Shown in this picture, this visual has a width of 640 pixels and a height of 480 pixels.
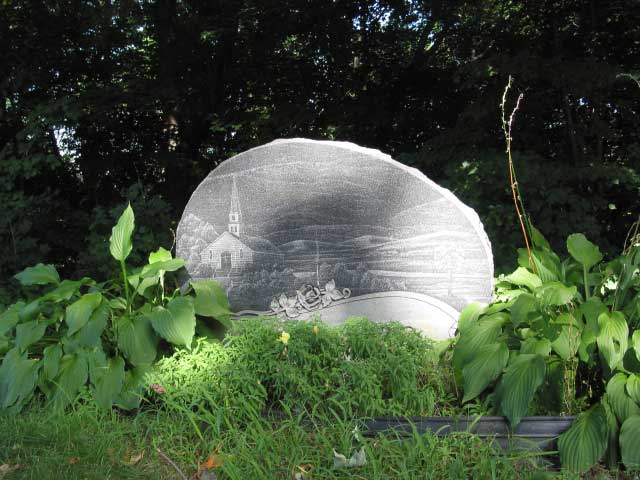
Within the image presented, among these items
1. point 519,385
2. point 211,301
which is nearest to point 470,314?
point 519,385

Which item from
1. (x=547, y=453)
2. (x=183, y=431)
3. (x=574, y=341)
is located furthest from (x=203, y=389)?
(x=574, y=341)

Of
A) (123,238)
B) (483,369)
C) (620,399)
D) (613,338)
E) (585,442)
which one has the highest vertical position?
(123,238)

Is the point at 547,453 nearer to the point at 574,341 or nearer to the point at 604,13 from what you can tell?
the point at 574,341

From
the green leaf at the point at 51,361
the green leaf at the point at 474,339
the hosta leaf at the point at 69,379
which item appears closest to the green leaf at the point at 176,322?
the hosta leaf at the point at 69,379

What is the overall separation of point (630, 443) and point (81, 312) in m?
2.70

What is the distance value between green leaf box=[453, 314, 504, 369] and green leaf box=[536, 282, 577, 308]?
26cm

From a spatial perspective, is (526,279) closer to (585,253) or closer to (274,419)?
(585,253)

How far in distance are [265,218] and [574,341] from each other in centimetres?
198

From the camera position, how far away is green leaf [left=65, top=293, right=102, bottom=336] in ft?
10.6

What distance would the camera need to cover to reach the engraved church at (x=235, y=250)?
12.9 feet

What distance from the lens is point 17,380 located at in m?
3.19

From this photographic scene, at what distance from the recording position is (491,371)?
2.85m

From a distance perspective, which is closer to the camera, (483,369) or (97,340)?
(483,369)

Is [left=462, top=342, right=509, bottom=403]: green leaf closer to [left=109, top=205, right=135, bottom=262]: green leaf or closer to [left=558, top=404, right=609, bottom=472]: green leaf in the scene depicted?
[left=558, top=404, right=609, bottom=472]: green leaf
